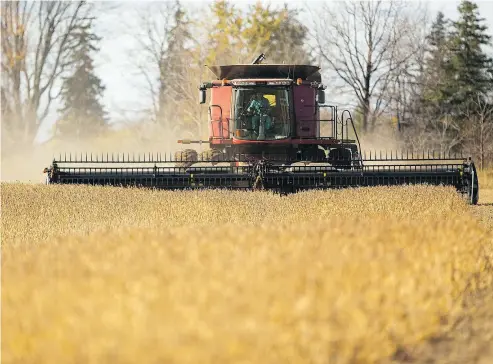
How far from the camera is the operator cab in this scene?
52.1 feet

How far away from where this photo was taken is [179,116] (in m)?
43.4

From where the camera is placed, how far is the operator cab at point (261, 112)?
15.9 meters

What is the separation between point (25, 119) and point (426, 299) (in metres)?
34.9

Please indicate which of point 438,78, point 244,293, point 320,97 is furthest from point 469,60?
point 244,293

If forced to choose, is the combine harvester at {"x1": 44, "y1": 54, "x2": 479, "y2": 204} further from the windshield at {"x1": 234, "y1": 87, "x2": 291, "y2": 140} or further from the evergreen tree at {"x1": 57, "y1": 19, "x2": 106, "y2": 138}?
the evergreen tree at {"x1": 57, "y1": 19, "x2": 106, "y2": 138}

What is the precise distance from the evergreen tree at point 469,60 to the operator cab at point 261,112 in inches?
736

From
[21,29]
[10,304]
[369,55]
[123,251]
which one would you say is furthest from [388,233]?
[21,29]

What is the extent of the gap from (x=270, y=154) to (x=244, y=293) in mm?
12495

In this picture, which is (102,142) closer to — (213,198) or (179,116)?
(179,116)

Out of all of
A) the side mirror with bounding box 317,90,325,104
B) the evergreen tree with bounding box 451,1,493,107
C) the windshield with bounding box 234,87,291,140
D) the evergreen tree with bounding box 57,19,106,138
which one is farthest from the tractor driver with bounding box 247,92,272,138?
the evergreen tree with bounding box 57,19,106,138

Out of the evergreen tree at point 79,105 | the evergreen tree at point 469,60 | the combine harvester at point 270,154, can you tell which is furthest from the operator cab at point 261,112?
the evergreen tree at point 79,105

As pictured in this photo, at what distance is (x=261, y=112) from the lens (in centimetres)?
1599

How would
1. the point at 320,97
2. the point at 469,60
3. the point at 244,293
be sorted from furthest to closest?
the point at 469,60, the point at 320,97, the point at 244,293

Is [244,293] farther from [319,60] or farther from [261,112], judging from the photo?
[319,60]
